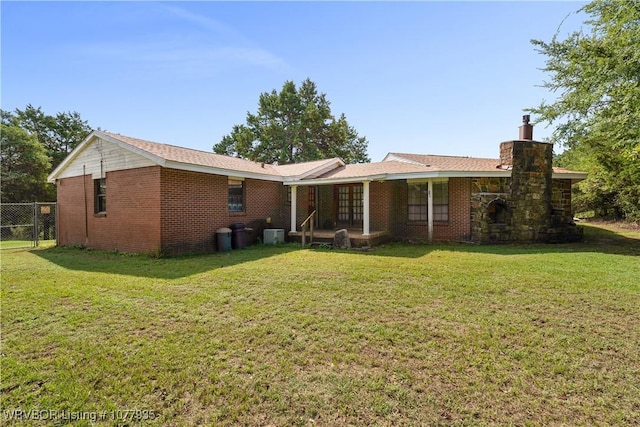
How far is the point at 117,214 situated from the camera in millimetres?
10500

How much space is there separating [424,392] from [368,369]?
56 cm

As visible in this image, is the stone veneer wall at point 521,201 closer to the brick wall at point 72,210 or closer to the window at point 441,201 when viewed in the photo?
the window at point 441,201

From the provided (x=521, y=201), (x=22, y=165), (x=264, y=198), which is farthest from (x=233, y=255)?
(x=22, y=165)

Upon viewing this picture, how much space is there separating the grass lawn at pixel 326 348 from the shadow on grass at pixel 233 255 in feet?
2.66

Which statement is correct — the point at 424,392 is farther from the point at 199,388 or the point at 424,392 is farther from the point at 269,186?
the point at 269,186

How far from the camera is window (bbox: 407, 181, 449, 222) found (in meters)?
11.8

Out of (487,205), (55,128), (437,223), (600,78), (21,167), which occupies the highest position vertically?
(55,128)

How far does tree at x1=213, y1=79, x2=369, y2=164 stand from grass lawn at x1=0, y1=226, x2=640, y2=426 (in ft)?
85.6

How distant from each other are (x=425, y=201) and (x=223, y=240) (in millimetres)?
7628

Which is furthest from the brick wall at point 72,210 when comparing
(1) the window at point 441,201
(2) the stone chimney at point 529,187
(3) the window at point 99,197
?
(2) the stone chimney at point 529,187

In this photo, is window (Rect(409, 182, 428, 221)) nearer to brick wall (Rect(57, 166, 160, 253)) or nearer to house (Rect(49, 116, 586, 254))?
house (Rect(49, 116, 586, 254))

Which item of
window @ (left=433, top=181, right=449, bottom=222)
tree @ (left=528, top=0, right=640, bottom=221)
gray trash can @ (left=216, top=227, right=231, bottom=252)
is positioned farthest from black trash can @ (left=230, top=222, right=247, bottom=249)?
tree @ (left=528, top=0, right=640, bottom=221)

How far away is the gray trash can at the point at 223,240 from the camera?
34.2ft

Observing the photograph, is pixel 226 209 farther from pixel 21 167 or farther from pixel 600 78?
pixel 21 167
